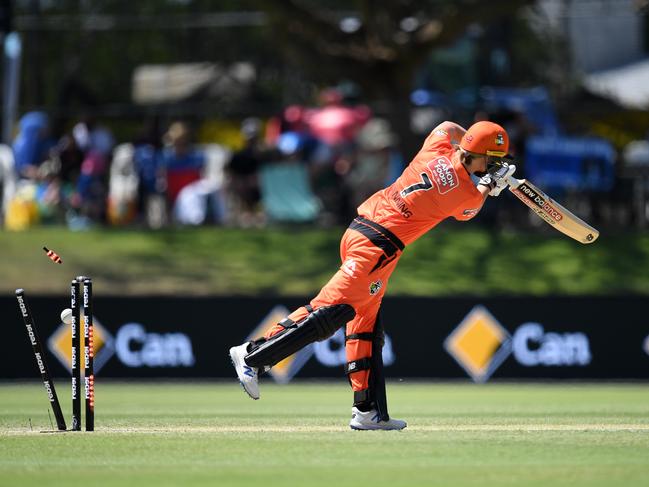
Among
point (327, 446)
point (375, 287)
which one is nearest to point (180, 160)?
point (375, 287)

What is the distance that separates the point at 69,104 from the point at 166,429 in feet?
50.3

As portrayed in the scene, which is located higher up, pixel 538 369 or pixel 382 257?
pixel 382 257

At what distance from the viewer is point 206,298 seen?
57.6 ft

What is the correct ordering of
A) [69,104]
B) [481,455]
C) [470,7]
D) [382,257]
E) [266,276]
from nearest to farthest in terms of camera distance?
[481,455] → [382,257] → [266,276] → [470,7] → [69,104]

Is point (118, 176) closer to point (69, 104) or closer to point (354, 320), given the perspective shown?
point (69, 104)

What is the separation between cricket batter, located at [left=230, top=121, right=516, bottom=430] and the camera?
9570 mm

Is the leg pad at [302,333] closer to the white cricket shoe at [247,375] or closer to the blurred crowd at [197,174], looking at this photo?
the white cricket shoe at [247,375]

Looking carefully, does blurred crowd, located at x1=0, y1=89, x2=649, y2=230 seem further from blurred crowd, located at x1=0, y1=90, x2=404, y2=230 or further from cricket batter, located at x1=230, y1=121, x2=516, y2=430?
cricket batter, located at x1=230, y1=121, x2=516, y2=430

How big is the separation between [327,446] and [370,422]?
1167 millimetres

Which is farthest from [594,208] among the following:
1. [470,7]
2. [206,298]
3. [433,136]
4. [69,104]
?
[433,136]

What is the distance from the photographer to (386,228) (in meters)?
9.70

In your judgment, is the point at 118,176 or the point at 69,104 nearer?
the point at 118,176

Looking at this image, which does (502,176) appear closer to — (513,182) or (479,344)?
(513,182)

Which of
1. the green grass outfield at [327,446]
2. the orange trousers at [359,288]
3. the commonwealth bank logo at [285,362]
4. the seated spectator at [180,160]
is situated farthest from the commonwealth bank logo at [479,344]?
the orange trousers at [359,288]
